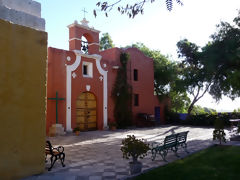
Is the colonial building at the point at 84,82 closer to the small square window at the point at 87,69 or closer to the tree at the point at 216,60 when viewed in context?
the small square window at the point at 87,69

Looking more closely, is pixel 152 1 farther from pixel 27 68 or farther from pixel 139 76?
pixel 139 76

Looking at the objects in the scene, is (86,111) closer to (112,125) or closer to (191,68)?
(112,125)

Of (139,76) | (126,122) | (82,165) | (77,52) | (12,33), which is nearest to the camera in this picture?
(12,33)

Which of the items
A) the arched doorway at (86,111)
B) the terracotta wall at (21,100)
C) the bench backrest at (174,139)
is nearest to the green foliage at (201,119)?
the arched doorway at (86,111)

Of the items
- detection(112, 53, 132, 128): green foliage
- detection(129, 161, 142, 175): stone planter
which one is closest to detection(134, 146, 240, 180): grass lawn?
A: detection(129, 161, 142, 175): stone planter

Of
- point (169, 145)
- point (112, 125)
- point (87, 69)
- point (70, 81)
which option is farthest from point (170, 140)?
point (87, 69)

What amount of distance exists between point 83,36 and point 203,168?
13.0 meters

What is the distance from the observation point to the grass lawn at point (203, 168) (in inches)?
204

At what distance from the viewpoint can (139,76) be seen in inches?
792

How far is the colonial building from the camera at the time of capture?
1454cm

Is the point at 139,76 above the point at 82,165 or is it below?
above

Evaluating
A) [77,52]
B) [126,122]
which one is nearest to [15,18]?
[77,52]

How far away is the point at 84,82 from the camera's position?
1577 cm

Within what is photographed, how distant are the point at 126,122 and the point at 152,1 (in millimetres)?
14971
